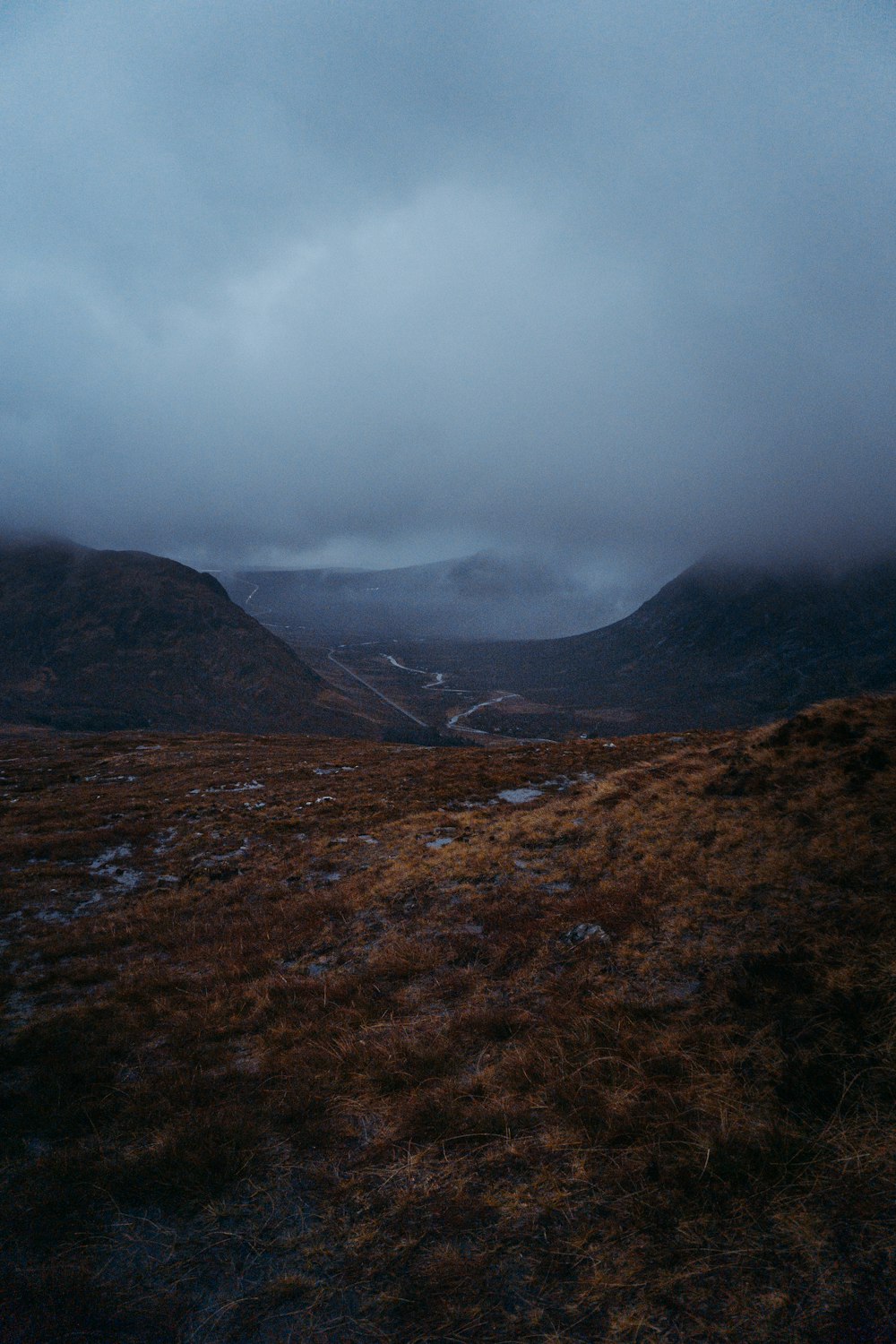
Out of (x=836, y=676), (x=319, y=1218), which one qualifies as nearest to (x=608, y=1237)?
(x=319, y=1218)

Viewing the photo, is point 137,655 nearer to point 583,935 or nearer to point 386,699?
point 386,699

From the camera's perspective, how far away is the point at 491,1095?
14.0 feet

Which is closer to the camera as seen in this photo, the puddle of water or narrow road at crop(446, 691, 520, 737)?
the puddle of water

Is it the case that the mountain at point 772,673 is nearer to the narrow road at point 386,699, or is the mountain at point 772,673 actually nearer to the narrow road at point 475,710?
the narrow road at point 475,710

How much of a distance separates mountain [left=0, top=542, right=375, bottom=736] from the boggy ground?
99.9 metres

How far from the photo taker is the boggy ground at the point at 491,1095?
2.82 m

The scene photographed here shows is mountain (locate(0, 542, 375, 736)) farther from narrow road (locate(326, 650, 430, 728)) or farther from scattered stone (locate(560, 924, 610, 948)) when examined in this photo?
scattered stone (locate(560, 924, 610, 948))

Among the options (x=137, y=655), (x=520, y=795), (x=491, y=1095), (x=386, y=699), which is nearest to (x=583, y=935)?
(x=491, y=1095)

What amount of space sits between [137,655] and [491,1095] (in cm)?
14179

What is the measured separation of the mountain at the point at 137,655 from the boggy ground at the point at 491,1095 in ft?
328

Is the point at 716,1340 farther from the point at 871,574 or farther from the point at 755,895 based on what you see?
the point at 871,574

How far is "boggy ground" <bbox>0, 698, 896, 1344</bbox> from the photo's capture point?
2.82 meters

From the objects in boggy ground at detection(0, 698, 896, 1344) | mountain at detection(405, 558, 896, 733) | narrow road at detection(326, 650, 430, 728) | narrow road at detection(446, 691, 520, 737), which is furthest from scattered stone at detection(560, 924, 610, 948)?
mountain at detection(405, 558, 896, 733)

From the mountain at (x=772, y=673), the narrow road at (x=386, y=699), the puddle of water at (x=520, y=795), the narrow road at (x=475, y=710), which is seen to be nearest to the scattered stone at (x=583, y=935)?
the puddle of water at (x=520, y=795)
